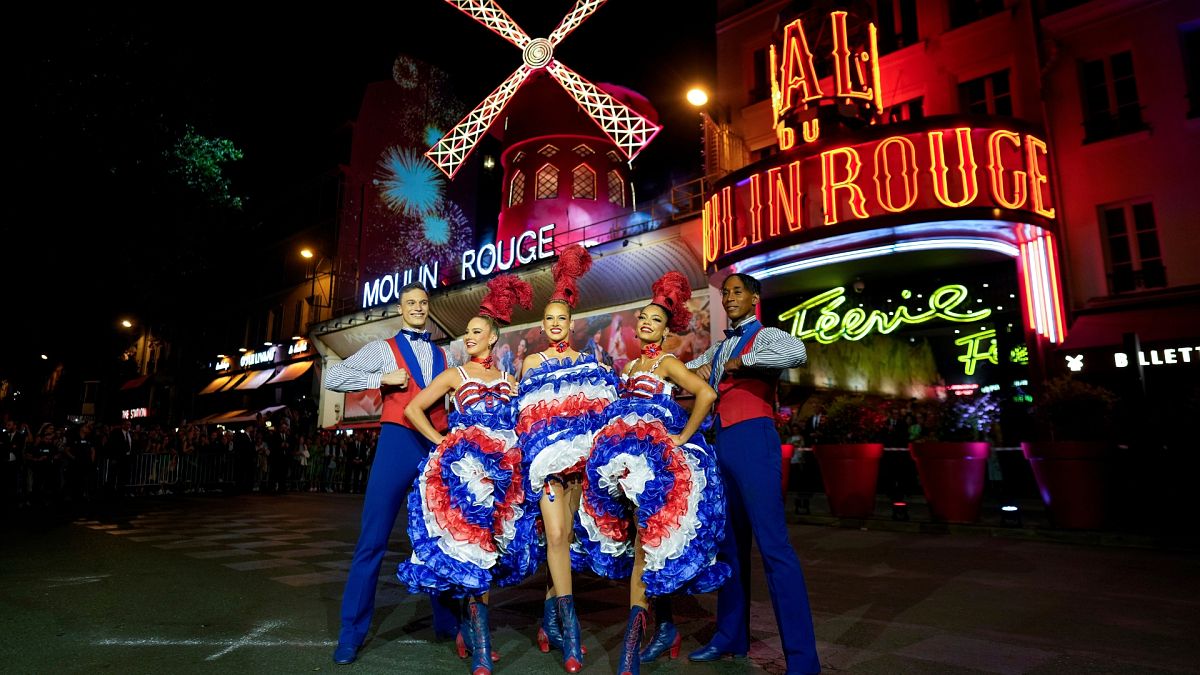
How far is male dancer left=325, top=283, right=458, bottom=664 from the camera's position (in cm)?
336

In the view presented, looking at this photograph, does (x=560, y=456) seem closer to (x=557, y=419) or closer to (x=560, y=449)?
(x=560, y=449)

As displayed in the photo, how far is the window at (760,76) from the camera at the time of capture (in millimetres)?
15516

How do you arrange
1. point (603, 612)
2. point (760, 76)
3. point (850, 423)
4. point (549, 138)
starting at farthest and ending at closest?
point (549, 138) < point (760, 76) < point (850, 423) < point (603, 612)

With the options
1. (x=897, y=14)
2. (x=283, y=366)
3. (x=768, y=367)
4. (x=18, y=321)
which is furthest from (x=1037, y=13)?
(x=283, y=366)

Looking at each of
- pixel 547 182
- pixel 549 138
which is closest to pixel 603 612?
pixel 547 182

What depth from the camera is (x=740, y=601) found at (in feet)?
11.0

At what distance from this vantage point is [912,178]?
10906mm

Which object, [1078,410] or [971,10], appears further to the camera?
[971,10]

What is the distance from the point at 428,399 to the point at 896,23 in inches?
572

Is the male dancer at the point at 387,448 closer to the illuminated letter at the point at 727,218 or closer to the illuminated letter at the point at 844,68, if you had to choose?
the illuminated letter at the point at 727,218

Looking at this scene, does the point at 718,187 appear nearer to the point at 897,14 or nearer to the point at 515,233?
the point at 897,14

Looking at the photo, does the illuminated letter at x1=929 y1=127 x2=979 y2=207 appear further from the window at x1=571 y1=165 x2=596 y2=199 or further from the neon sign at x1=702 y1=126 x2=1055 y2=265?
the window at x1=571 y1=165 x2=596 y2=199

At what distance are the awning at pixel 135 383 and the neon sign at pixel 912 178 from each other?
38806 millimetres

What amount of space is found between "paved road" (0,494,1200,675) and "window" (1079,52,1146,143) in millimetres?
8067
